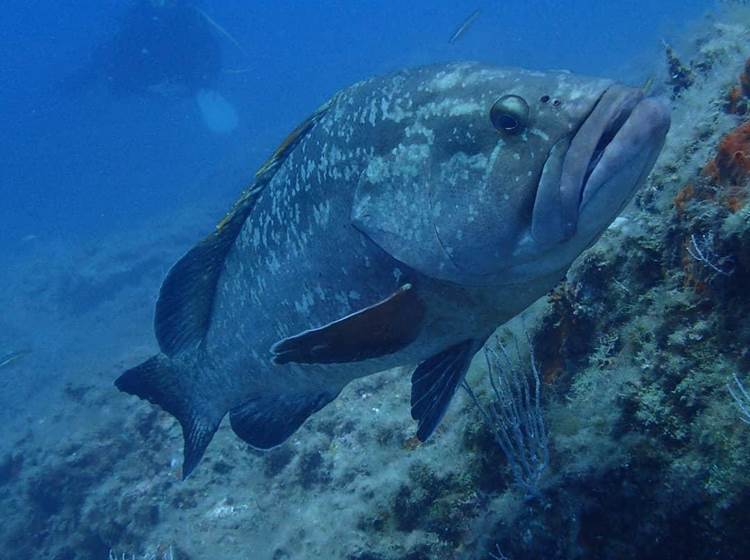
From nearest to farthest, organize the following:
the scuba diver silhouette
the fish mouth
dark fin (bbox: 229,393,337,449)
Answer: the fish mouth
dark fin (bbox: 229,393,337,449)
the scuba diver silhouette

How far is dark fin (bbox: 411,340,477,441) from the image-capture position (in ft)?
8.68

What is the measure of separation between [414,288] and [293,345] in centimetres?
63

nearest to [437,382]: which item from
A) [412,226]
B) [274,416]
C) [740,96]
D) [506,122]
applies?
[412,226]

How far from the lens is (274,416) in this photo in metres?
3.73

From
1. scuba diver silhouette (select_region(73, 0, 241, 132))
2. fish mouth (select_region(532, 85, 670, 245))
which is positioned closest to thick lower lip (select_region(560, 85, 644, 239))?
fish mouth (select_region(532, 85, 670, 245))

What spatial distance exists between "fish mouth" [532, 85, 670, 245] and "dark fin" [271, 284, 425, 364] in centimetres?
73

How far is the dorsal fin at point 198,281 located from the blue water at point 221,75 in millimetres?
28231

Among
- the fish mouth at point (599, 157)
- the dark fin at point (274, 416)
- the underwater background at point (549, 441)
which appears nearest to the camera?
the fish mouth at point (599, 157)

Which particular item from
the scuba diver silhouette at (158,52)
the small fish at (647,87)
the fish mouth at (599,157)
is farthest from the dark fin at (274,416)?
the scuba diver silhouette at (158,52)

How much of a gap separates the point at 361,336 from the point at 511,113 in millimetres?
1168

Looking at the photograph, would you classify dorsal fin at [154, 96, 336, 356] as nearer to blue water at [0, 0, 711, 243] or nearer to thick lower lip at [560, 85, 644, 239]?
thick lower lip at [560, 85, 644, 239]

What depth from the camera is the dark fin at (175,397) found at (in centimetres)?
421

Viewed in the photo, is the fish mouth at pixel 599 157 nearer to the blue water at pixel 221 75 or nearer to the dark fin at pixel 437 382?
the dark fin at pixel 437 382

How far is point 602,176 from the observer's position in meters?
1.90
